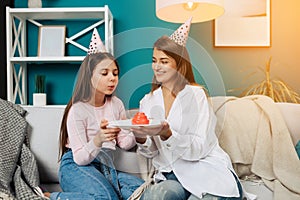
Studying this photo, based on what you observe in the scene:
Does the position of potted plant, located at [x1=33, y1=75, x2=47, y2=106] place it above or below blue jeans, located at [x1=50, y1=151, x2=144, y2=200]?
above

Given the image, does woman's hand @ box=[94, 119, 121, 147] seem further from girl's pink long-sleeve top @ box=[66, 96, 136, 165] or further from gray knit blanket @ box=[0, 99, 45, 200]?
gray knit blanket @ box=[0, 99, 45, 200]

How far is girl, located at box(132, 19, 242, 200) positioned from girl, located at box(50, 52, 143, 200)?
0.09 metres

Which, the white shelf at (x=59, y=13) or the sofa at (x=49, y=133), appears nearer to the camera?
the sofa at (x=49, y=133)

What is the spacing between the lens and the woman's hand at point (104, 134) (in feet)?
3.89

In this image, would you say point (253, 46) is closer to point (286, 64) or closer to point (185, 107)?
point (286, 64)

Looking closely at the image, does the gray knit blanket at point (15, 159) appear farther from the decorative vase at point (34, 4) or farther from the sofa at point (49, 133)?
the decorative vase at point (34, 4)

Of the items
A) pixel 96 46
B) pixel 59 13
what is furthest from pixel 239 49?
pixel 96 46

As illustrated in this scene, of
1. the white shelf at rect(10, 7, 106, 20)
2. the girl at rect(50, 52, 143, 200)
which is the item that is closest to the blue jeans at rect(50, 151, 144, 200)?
the girl at rect(50, 52, 143, 200)

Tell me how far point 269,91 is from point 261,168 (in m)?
0.67

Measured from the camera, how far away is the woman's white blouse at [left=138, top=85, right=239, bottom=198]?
1.20m

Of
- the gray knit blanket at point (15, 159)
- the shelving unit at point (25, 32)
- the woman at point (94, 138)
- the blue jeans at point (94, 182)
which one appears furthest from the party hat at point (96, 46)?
the shelving unit at point (25, 32)

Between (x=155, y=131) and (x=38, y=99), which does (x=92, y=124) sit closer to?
(x=155, y=131)

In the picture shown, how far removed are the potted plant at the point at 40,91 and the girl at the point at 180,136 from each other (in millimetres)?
1082

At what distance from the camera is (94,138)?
1.24 meters
